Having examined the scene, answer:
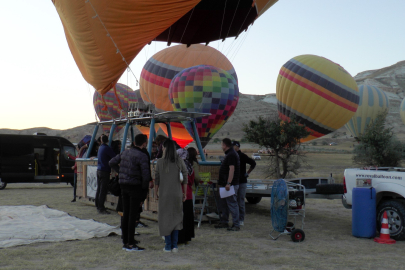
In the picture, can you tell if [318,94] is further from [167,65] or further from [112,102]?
[112,102]

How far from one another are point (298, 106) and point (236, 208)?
21.0 metres

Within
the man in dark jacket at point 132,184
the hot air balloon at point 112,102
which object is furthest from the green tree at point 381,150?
the man in dark jacket at point 132,184

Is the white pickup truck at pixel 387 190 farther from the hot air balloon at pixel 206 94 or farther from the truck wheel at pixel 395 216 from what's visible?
the hot air balloon at pixel 206 94

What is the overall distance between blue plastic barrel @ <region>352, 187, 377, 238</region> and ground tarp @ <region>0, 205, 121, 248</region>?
4300 mm

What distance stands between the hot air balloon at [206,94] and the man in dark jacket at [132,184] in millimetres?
16105

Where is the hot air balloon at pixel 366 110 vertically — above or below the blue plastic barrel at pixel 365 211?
above

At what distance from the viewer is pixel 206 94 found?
22.4 meters

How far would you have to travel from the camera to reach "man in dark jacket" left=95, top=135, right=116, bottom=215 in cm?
993

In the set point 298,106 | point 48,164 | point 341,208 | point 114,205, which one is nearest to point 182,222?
point 114,205

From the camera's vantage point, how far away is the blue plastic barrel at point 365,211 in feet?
24.9

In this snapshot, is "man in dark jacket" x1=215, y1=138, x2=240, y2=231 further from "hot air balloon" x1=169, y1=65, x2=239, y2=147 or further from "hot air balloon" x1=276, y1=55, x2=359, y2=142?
"hot air balloon" x1=276, y1=55, x2=359, y2=142

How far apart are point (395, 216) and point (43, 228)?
250 inches

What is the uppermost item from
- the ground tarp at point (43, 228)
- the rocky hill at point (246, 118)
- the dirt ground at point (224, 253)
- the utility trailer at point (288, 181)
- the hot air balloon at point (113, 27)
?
the rocky hill at point (246, 118)

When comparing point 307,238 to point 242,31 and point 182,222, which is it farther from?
point 242,31
